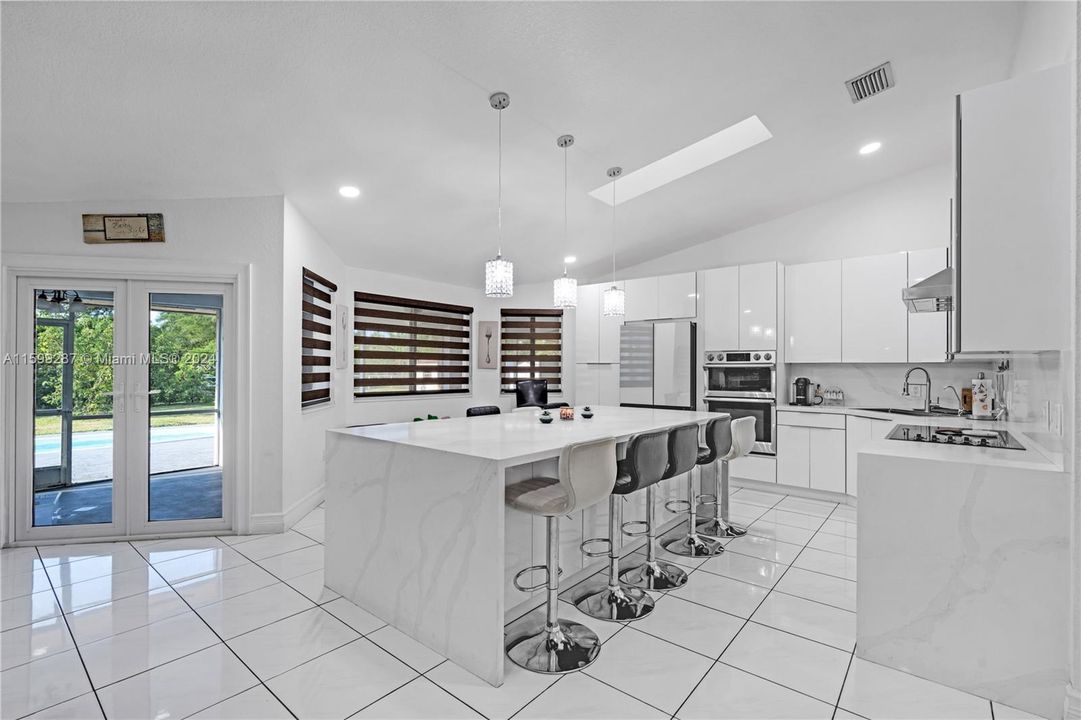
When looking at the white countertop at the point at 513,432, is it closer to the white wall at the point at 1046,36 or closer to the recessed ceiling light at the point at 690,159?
the recessed ceiling light at the point at 690,159

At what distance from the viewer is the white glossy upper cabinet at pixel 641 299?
18.8 feet

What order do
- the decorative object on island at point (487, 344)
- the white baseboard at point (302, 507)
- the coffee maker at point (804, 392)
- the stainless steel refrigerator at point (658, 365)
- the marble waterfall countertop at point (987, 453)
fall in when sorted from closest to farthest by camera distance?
1. the marble waterfall countertop at point (987, 453)
2. the white baseboard at point (302, 507)
3. the coffee maker at point (804, 392)
4. the stainless steel refrigerator at point (658, 365)
5. the decorative object on island at point (487, 344)

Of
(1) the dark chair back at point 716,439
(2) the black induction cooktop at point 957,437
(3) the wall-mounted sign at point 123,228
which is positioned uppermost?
(3) the wall-mounted sign at point 123,228

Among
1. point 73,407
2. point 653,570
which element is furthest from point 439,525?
point 73,407

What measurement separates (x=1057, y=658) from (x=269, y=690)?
2903 mm

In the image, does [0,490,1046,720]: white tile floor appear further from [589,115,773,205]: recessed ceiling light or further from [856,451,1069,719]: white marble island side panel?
[589,115,773,205]: recessed ceiling light

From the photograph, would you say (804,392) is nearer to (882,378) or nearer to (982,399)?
(882,378)

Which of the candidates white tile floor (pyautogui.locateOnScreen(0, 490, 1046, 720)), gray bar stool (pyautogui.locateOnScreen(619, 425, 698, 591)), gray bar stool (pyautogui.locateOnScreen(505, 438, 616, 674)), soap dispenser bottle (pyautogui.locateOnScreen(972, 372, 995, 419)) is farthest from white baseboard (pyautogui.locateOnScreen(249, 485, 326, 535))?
soap dispenser bottle (pyautogui.locateOnScreen(972, 372, 995, 419))

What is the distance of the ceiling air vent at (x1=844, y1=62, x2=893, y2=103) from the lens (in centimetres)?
313

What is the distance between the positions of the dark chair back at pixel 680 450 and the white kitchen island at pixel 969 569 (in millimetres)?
890

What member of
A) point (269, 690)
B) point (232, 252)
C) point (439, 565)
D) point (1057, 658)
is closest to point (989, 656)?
point (1057, 658)

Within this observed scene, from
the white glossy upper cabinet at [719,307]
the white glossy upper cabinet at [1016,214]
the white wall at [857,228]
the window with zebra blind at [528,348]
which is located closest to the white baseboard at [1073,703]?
the white glossy upper cabinet at [1016,214]

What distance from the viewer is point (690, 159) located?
4.32 m

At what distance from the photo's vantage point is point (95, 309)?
3.58 metres
